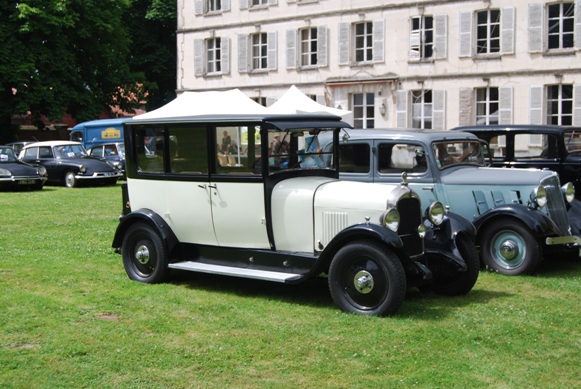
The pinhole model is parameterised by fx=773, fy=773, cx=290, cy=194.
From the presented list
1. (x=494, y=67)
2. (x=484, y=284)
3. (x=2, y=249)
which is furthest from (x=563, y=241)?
(x=494, y=67)

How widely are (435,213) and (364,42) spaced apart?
27.5 m

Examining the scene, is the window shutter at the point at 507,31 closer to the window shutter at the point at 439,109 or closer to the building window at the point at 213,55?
the window shutter at the point at 439,109

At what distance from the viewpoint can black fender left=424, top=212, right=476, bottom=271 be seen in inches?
337

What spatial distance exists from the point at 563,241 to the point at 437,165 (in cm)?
200

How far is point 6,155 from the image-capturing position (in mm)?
26250

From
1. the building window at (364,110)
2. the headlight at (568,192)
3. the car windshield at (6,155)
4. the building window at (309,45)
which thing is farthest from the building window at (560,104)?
the car windshield at (6,155)

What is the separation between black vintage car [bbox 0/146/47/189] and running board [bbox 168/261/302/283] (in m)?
17.1

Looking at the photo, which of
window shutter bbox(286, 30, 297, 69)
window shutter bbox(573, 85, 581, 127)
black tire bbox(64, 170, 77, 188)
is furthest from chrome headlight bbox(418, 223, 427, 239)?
window shutter bbox(286, 30, 297, 69)

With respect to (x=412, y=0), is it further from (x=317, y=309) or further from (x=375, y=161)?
(x=317, y=309)

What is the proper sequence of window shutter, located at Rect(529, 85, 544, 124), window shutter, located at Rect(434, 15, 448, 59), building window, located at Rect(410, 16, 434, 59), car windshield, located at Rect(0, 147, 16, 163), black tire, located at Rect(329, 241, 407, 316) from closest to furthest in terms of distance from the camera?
black tire, located at Rect(329, 241, 407, 316) → car windshield, located at Rect(0, 147, 16, 163) → window shutter, located at Rect(529, 85, 544, 124) → window shutter, located at Rect(434, 15, 448, 59) → building window, located at Rect(410, 16, 434, 59)

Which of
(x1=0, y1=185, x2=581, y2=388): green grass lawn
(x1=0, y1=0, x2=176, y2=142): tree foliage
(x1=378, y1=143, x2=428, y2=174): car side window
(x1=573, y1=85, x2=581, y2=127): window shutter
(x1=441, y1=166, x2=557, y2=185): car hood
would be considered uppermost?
(x1=0, y1=0, x2=176, y2=142): tree foliage

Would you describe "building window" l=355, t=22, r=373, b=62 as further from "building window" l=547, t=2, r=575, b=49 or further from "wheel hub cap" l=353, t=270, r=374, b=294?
"wheel hub cap" l=353, t=270, r=374, b=294

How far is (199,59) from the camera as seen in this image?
41000 millimetres

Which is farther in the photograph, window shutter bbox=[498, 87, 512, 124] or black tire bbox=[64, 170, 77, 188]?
window shutter bbox=[498, 87, 512, 124]
